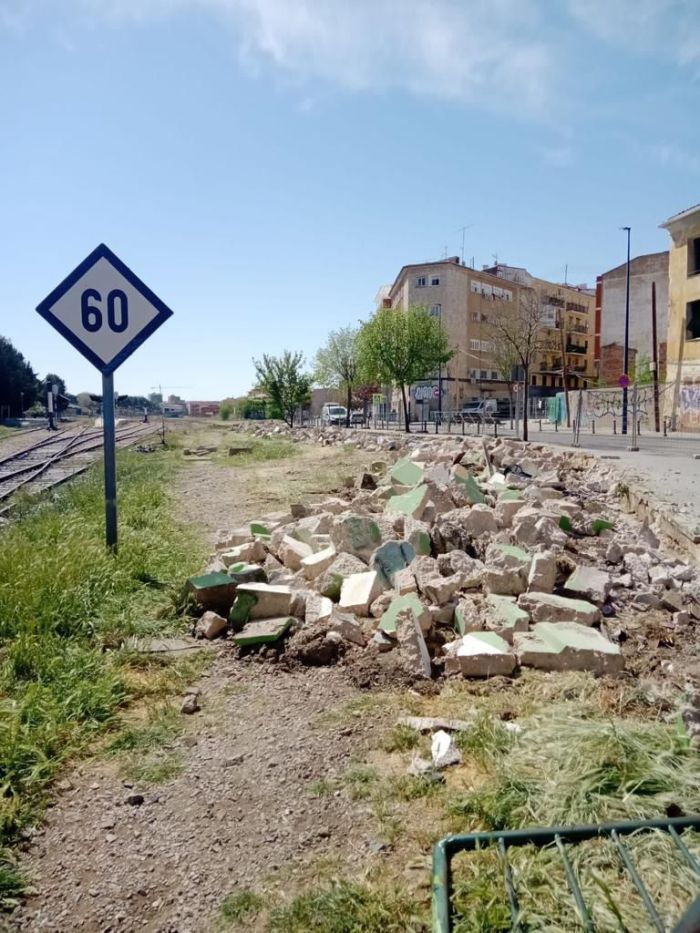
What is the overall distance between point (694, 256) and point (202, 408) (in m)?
109

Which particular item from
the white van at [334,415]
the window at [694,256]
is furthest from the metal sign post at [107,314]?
the white van at [334,415]

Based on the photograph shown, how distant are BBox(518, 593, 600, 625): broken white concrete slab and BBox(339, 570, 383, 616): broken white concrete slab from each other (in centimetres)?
101

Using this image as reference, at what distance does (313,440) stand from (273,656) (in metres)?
27.4

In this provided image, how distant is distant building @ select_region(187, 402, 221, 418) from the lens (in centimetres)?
12400

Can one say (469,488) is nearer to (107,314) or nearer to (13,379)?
(107,314)

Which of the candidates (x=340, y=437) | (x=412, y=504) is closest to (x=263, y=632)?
(x=412, y=504)

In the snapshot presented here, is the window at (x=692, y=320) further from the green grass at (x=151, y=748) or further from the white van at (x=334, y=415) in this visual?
the green grass at (x=151, y=748)

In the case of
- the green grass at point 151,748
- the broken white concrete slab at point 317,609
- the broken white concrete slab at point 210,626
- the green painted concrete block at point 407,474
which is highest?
the green painted concrete block at point 407,474

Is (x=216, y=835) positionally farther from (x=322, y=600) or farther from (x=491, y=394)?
(x=491, y=394)

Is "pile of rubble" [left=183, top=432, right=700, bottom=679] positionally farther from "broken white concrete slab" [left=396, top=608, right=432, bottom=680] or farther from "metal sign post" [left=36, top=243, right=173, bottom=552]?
"metal sign post" [left=36, top=243, right=173, bottom=552]

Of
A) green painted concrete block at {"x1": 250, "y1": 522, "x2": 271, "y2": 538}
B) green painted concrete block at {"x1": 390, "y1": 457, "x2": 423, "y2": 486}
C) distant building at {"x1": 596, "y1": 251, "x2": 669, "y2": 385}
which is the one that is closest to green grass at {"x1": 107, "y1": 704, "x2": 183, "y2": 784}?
green painted concrete block at {"x1": 250, "y1": 522, "x2": 271, "y2": 538}

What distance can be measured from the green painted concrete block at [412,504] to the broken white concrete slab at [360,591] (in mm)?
1837

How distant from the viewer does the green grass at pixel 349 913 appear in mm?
1788

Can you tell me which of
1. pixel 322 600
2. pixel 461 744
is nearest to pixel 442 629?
pixel 322 600
